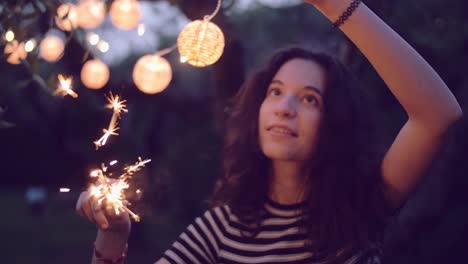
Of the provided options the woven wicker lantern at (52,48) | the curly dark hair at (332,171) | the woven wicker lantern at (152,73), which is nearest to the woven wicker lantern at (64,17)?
the woven wicker lantern at (152,73)

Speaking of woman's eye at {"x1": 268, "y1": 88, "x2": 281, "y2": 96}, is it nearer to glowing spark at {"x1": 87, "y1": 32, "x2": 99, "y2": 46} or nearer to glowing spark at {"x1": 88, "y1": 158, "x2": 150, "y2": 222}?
glowing spark at {"x1": 88, "y1": 158, "x2": 150, "y2": 222}

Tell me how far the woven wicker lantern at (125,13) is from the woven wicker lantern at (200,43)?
31 cm

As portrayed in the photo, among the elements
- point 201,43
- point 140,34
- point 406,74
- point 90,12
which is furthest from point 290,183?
point 90,12

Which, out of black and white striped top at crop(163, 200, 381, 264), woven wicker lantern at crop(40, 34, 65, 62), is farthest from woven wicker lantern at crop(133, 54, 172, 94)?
black and white striped top at crop(163, 200, 381, 264)

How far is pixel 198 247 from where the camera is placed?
1.74 meters

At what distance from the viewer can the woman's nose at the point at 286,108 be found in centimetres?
162

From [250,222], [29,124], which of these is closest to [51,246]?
[29,124]

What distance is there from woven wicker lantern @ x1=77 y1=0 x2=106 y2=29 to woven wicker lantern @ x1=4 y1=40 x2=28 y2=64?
400mm

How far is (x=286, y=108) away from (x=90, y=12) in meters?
1.33

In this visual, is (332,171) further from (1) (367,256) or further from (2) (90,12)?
(2) (90,12)

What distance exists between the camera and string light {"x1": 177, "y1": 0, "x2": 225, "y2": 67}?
2.21m

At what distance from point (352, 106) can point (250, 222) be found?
1.16ft

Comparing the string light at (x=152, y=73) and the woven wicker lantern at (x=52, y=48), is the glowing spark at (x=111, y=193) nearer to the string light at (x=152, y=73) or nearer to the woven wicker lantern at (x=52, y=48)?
the string light at (x=152, y=73)

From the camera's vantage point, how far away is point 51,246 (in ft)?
29.0
